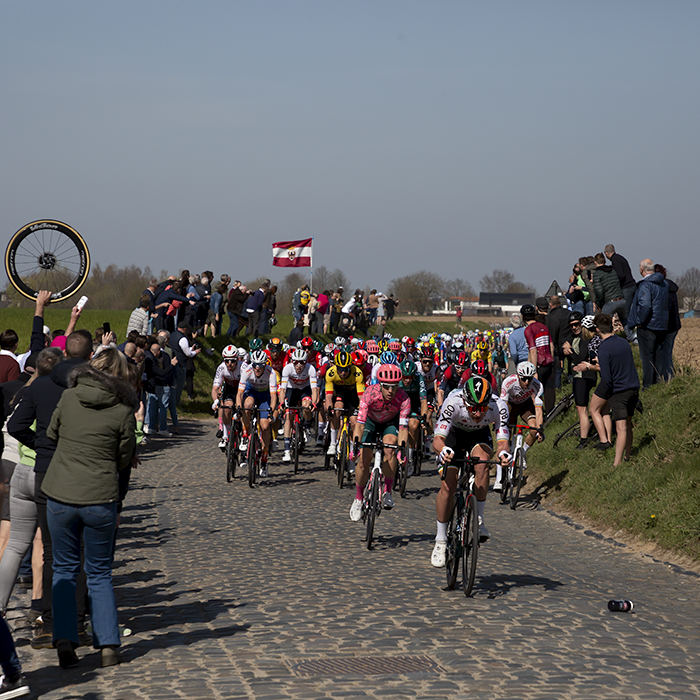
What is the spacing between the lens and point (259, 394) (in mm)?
16219

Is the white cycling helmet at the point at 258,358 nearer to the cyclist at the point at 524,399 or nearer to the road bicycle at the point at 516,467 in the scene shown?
the cyclist at the point at 524,399

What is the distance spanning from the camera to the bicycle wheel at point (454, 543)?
8.45m

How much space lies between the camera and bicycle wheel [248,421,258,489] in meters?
15.1

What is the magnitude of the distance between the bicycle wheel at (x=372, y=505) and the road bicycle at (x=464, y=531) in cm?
132

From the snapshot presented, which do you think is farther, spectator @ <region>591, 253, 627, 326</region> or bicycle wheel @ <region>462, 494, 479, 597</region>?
spectator @ <region>591, 253, 627, 326</region>

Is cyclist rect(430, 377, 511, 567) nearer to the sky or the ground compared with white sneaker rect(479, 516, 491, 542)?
nearer to the sky

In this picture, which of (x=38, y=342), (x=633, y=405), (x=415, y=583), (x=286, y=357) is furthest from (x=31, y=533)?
(x=286, y=357)

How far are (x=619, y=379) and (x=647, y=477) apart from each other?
63.3 inches

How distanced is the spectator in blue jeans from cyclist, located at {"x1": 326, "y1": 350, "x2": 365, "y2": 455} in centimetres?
866

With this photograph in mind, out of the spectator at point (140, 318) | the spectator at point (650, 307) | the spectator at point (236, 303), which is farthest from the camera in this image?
the spectator at point (236, 303)

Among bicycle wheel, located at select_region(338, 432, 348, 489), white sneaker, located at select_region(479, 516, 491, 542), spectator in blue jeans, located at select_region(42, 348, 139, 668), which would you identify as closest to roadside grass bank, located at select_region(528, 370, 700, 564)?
white sneaker, located at select_region(479, 516, 491, 542)

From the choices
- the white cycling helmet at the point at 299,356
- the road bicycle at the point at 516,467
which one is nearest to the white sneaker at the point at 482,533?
the road bicycle at the point at 516,467

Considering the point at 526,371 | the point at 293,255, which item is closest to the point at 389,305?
the point at 293,255

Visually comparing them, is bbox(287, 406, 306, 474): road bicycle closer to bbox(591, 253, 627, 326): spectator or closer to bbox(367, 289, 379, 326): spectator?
bbox(591, 253, 627, 326): spectator
